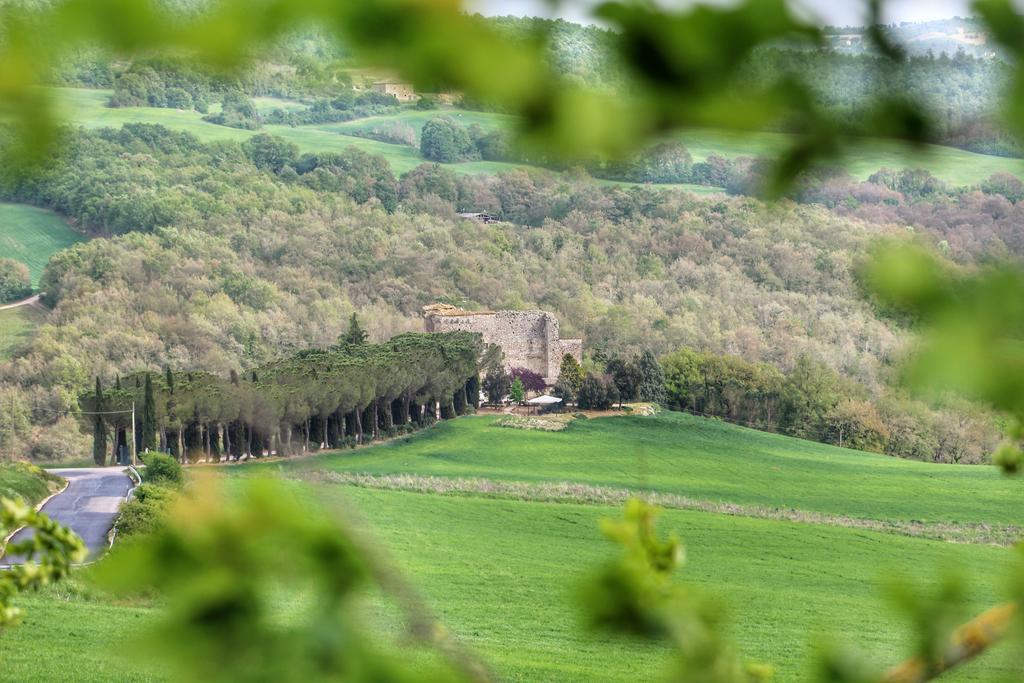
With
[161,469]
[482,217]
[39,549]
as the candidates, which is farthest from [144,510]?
[482,217]

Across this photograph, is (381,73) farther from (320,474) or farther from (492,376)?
(492,376)

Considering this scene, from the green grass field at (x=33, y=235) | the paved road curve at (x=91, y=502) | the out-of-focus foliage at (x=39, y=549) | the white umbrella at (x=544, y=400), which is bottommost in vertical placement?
the paved road curve at (x=91, y=502)

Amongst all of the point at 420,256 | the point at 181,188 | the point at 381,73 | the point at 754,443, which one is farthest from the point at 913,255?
the point at 181,188

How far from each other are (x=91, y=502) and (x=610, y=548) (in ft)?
34.3

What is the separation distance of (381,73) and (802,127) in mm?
249

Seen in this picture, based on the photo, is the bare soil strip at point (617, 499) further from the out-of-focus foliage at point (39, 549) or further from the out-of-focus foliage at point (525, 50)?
the out-of-focus foliage at point (525, 50)

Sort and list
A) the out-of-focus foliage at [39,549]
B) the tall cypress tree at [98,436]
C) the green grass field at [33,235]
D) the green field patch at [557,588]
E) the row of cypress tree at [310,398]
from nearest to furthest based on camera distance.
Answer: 1. the out-of-focus foliage at [39,549]
2. the green field patch at [557,588]
3. the row of cypress tree at [310,398]
4. the tall cypress tree at [98,436]
5. the green grass field at [33,235]

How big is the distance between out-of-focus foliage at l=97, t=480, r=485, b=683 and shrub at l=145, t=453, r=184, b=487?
25.2 meters

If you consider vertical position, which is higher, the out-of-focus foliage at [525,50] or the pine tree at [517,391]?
the out-of-focus foliage at [525,50]

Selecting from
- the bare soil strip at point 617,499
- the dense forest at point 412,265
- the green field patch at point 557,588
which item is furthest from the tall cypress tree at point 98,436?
the green field patch at point 557,588

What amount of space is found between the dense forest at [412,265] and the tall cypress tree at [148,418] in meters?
6.60

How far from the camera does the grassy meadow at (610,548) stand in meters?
15.4

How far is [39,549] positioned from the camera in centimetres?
294

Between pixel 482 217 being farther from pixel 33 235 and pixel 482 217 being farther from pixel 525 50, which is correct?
pixel 525 50
